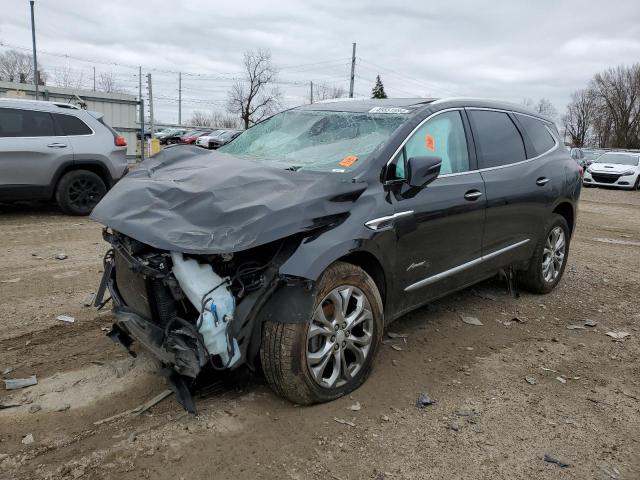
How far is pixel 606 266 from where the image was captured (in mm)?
6910

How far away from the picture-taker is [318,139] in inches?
158

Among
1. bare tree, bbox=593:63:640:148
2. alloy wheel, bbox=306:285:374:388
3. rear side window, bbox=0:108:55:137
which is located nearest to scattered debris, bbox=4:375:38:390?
alloy wheel, bbox=306:285:374:388

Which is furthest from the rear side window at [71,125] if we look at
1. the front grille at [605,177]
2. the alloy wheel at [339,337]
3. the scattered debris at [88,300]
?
the front grille at [605,177]

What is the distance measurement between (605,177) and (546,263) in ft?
58.8

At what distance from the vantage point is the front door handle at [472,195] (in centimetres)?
405

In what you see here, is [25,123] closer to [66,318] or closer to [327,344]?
[66,318]

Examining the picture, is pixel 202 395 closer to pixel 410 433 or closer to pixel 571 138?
pixel 410 433

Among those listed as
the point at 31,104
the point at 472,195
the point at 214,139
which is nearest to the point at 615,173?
the point at 472,195

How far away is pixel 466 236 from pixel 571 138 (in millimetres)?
84991

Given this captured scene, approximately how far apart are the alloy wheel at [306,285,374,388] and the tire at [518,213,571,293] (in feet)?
8.60

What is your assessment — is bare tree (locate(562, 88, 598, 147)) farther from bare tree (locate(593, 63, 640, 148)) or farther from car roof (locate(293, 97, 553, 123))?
car roof (locate(293, 97, 553, 123))

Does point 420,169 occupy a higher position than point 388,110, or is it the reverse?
point 388,110

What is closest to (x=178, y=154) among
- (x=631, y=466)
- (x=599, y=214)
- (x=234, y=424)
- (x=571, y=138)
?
(x=234, y=424)

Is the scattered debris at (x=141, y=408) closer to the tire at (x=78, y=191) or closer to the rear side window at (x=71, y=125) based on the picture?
the tire at (x=78, y=191)
